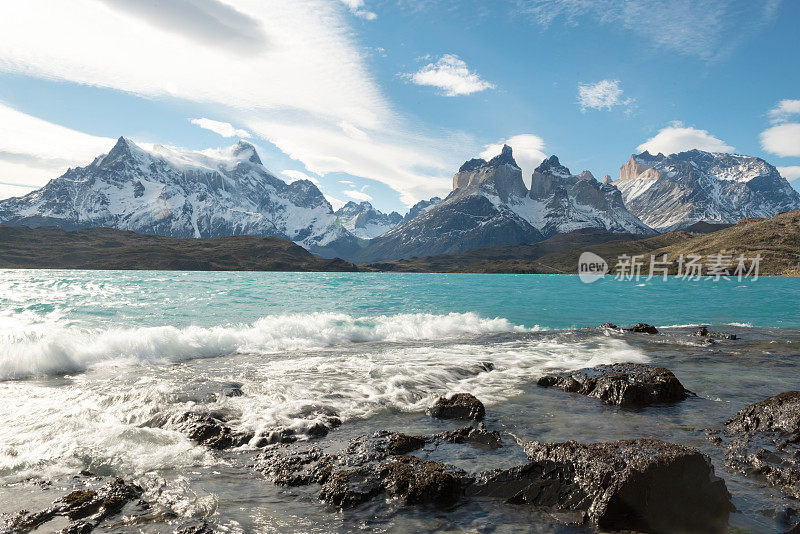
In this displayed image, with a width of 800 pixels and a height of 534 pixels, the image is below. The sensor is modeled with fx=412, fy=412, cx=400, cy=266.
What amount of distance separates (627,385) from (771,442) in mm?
4560

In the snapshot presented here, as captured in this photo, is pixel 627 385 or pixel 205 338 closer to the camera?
pixel 627 385

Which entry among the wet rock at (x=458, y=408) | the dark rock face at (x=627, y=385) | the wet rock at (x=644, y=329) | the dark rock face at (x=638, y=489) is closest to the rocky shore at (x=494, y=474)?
the dark rock face at (x=638, y=489)

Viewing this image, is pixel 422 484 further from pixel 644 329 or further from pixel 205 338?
pixel 644 329

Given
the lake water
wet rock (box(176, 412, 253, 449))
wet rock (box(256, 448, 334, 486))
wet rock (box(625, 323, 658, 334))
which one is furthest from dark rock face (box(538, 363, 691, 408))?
wet rock (box(625, 323, 658, 334))

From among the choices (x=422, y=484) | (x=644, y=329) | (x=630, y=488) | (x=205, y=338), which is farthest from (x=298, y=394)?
(x=644, y=329)

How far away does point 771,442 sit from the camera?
10.4 metres

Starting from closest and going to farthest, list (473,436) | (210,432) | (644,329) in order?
(473,436)
(210,432)
(644,329)

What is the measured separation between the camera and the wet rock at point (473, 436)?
10914mm

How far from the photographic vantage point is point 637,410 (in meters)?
13.8

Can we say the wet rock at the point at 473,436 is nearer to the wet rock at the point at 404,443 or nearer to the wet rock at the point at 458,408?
the wet rock at the point at 404,443

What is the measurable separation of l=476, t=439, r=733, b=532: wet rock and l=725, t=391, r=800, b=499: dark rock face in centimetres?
231

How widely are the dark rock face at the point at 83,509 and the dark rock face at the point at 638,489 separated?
7073mm

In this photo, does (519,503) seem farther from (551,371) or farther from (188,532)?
(551,371)

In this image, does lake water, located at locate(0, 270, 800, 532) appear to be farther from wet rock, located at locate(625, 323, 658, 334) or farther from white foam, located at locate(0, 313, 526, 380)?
wet rock, located at locate(625, 323, 658, 334)
